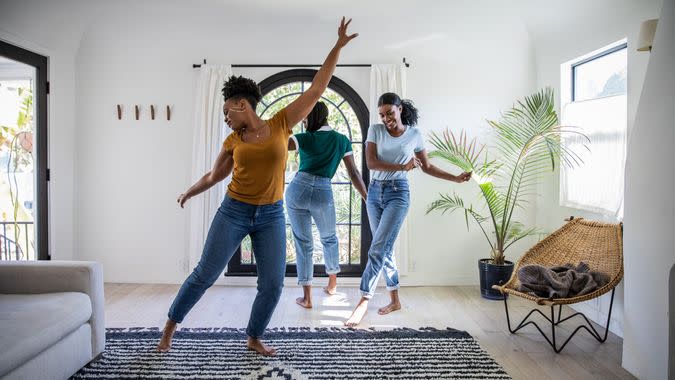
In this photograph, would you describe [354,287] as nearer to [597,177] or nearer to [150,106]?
[597,177]

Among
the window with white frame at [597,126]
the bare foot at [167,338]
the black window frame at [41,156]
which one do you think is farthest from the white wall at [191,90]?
the bare foot at [167,338]

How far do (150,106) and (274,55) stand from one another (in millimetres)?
1197

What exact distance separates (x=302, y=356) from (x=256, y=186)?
0.99 metres

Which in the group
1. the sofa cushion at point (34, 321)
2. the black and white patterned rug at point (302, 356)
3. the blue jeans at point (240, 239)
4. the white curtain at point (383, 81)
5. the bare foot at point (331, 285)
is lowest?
the black and white patterned rug at point (302, 356)

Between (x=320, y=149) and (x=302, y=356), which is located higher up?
(x=320, y=149)

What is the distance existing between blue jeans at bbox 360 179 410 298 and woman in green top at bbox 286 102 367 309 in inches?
12.1

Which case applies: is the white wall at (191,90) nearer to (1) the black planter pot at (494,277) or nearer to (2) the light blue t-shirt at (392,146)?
(1) the black planter pot at (494,277)

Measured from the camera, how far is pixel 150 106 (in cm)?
457

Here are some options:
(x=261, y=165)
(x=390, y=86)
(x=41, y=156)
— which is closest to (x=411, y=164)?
(x=261, y=165)

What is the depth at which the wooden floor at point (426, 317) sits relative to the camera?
277 cm

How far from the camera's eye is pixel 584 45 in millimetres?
3783

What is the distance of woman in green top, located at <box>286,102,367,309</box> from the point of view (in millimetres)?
3568

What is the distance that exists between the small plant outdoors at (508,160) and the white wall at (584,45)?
163mm

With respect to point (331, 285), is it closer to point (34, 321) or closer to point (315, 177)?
point (315, 177)
